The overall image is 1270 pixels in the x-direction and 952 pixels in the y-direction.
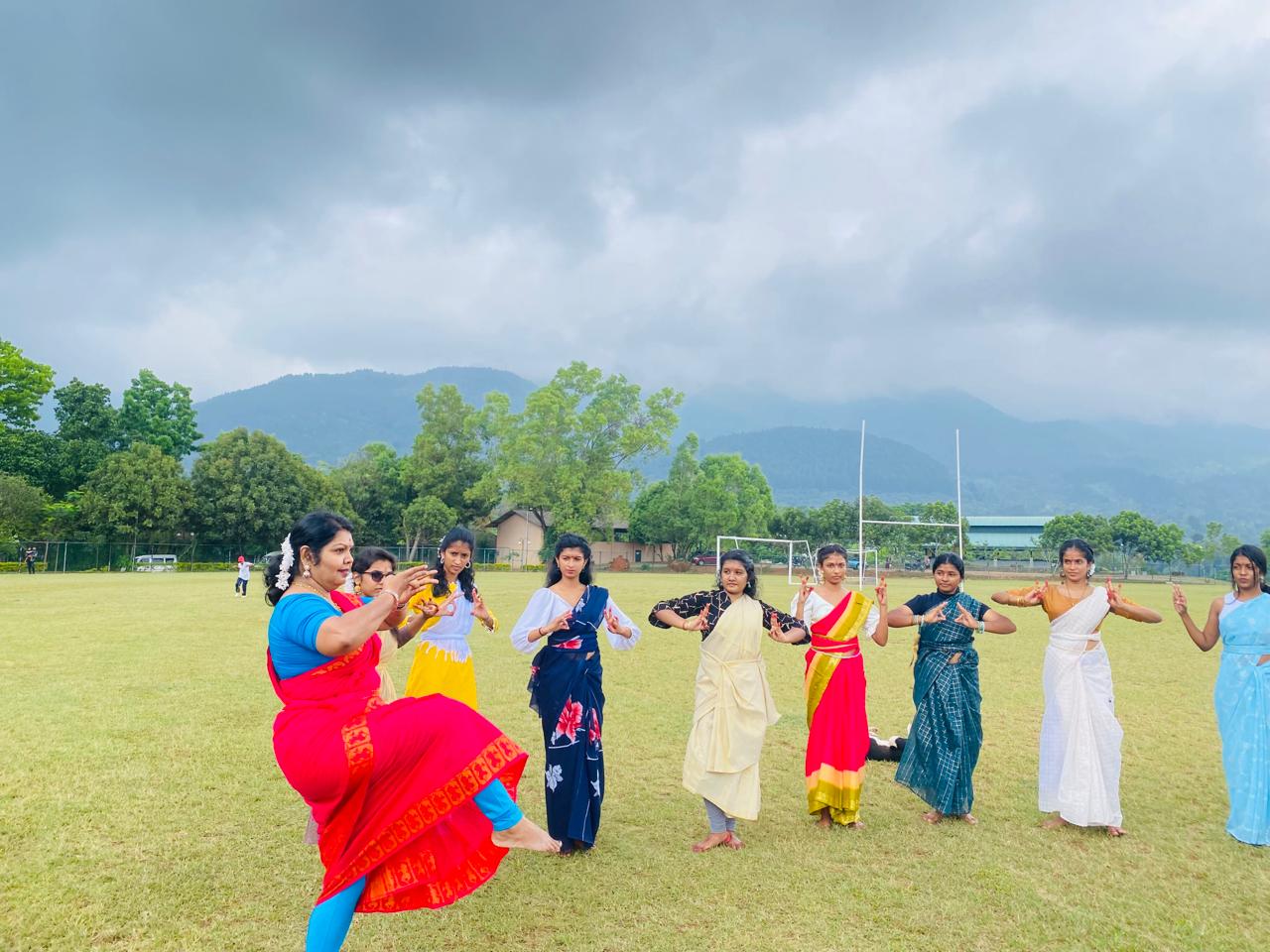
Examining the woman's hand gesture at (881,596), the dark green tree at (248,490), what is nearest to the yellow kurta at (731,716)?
the woman's hand gesture at (881,596)

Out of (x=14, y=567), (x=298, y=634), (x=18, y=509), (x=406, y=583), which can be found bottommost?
(x=14, y=567)

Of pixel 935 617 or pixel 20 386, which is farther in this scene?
pixel 20 386

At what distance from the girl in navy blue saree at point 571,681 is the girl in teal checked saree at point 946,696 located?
7.50ft

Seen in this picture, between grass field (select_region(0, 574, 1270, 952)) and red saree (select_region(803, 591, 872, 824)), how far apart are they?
0.24 metres

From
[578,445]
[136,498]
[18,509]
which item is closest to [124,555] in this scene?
[136,498]

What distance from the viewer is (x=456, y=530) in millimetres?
5734

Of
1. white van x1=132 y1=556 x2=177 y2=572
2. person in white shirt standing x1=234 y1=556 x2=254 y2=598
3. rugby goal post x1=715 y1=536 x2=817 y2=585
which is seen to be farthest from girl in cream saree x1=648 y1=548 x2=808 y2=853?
white van x1=132 y1=556 x2=177 y2=572

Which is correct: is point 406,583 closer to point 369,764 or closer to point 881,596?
point 369,764

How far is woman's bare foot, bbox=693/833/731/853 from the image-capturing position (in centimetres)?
491

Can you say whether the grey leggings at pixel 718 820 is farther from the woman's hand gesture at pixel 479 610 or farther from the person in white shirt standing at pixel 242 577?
the person in white shirt standing at pixel 242 577

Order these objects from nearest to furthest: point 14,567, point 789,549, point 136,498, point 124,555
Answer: point 14,567 < point 136,498 < point 124,555 < point 789,549

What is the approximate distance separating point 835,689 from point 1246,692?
270cm

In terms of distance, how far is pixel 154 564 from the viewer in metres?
42.1

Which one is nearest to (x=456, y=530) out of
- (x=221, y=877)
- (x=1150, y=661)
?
(x=221, y=877)
